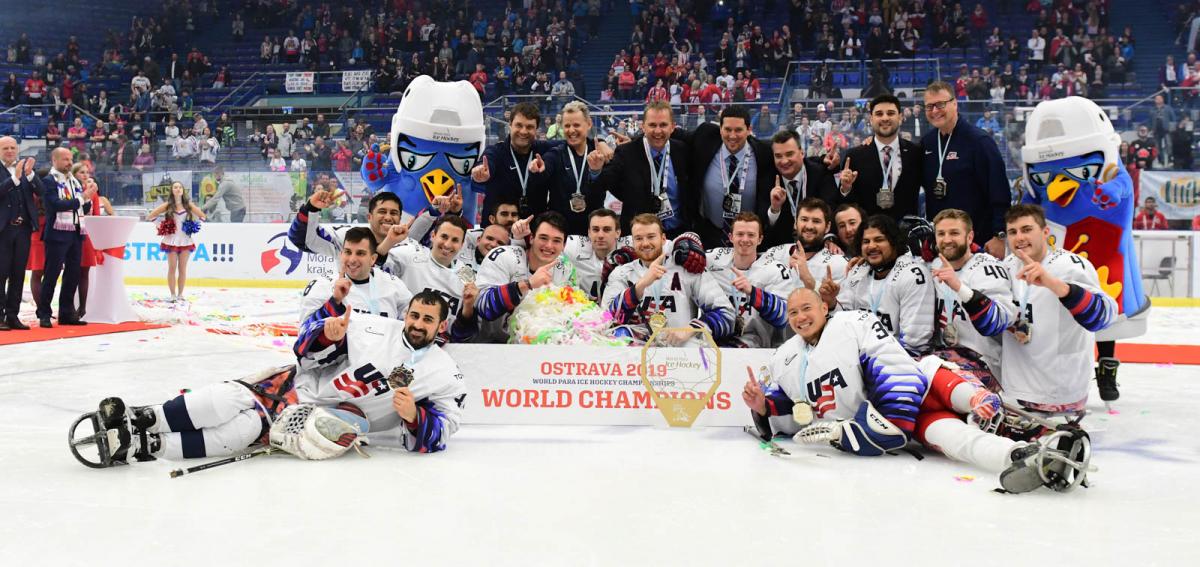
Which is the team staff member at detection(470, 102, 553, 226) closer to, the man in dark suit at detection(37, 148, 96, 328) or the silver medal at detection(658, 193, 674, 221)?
the silver medal at detection(658, 193, 674, 221)

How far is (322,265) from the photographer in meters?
13.3

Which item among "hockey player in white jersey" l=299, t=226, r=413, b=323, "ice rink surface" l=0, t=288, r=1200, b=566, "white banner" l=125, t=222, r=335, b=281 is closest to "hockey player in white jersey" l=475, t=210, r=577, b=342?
"hockey player in white jersey" l=299, t=226, r=413, b=323

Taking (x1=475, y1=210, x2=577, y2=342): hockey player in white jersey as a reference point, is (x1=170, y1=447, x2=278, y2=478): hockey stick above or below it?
below

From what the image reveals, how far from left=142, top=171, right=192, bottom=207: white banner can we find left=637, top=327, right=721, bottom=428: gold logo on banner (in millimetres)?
10045

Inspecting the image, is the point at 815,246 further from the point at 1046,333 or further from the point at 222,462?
the point at 222,462

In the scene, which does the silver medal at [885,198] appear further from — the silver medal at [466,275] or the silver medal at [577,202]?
the silver medal at [466,275]

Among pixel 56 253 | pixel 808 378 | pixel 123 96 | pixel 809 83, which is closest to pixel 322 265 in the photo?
pixel 56 253

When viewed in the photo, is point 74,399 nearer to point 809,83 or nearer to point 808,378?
point 808,378

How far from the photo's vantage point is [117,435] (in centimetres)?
384

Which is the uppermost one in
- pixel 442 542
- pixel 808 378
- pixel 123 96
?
pixel 123 96

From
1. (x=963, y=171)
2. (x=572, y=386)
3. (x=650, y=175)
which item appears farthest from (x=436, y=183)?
(x=963, y=171)

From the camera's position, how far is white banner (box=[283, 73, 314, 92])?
20.8 metres

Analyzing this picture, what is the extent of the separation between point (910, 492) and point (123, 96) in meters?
22.1

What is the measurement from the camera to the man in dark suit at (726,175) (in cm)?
602
